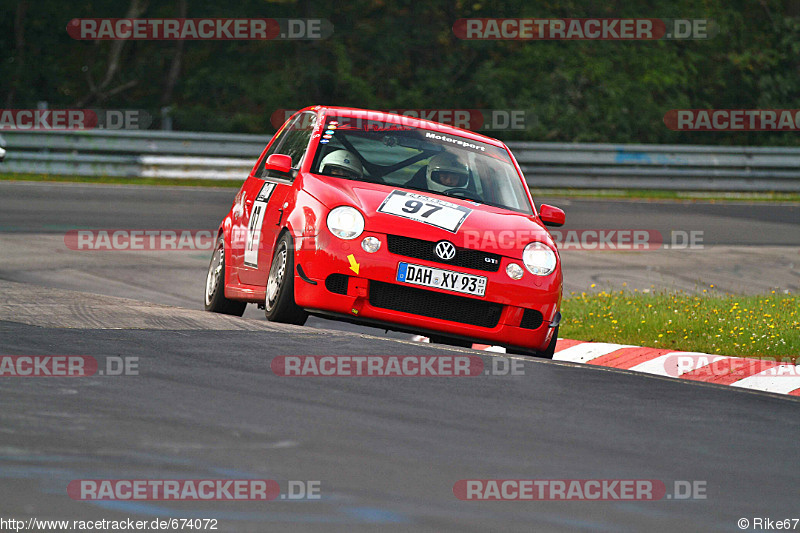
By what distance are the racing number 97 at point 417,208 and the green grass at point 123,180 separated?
1442cm

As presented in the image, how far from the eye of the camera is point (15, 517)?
4004 millimetres

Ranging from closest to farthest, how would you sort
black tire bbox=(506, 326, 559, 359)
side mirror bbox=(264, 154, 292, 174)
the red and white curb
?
the red and white curb
black tire bbox=(506, 326, 559, 359)
side mirror bbox=(264, 154, 292, 174)

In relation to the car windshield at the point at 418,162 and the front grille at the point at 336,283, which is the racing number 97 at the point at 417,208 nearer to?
the car windshield at the point at 418,162

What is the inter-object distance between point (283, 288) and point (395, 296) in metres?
0.75

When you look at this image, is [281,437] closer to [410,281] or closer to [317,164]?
[410,281]

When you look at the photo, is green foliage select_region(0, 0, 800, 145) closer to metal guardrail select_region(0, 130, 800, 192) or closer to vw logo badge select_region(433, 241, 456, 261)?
metal guardrail select_region(0, 130, 800, 192)

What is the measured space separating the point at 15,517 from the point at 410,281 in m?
4.08

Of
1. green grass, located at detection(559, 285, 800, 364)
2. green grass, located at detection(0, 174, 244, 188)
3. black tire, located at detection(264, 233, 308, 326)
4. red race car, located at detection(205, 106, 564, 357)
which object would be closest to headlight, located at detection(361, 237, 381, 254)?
red race car, located at detection(205, 106, 564, 357)

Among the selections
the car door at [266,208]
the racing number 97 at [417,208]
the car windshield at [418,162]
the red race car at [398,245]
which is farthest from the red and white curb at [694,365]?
the car door at [266,208]

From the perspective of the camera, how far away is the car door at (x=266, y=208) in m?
8.69

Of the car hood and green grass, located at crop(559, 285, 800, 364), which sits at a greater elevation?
the car hood

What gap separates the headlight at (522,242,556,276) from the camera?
8.12 metres

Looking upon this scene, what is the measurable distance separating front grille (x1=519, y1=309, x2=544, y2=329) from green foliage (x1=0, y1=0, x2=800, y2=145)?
65.3 ft

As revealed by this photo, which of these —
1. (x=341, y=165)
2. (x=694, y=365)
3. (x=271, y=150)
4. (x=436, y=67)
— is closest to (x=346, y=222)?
(x=341, y=165)
